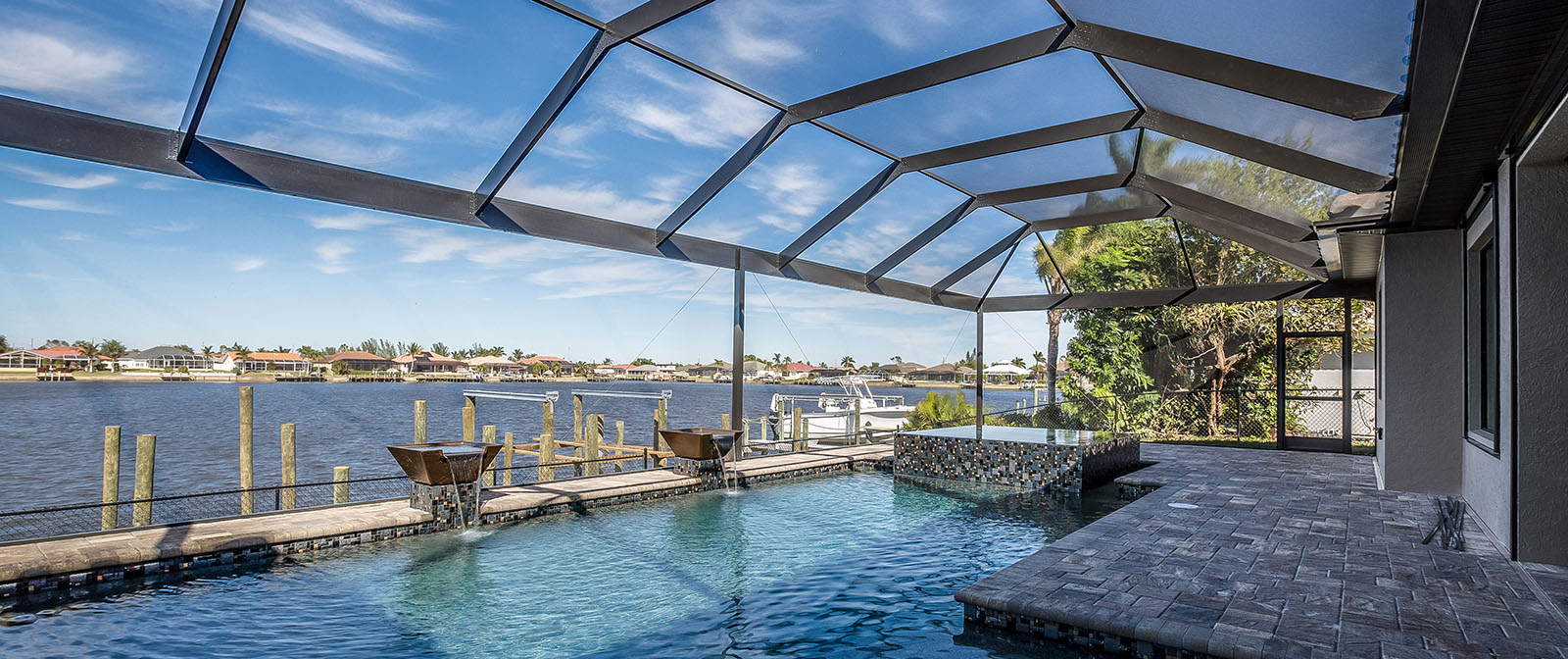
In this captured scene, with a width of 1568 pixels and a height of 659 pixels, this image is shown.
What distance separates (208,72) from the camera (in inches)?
192

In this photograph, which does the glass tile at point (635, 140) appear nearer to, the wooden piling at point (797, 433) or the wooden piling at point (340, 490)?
the wooden piling at point (340, 490)

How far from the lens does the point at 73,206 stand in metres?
19.7

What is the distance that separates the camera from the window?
18.8ft

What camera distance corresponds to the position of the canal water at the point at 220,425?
17.8 metres

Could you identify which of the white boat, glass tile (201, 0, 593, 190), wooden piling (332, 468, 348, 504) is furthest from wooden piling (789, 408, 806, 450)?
glass tile (201, 0, 593, 190)

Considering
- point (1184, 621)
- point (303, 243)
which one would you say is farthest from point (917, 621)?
point (303, 243)

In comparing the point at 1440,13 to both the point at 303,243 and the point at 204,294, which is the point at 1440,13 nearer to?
the point at 204,294

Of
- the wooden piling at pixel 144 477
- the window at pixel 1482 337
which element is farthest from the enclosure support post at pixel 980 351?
the wooden piling at pixel 144 477

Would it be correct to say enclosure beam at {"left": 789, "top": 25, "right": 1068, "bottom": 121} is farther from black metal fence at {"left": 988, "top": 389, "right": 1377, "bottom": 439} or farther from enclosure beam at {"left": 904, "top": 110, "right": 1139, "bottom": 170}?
black metal fence at {"left": 988, "top": 389, "right": 1377, "bottom": 439}

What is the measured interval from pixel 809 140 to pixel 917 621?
15.9 feet

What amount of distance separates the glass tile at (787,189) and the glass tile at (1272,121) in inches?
114

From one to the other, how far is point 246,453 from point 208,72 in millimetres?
4476

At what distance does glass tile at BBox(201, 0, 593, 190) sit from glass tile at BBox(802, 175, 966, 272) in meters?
4.45

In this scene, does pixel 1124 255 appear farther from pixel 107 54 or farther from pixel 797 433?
pixel 107 54
